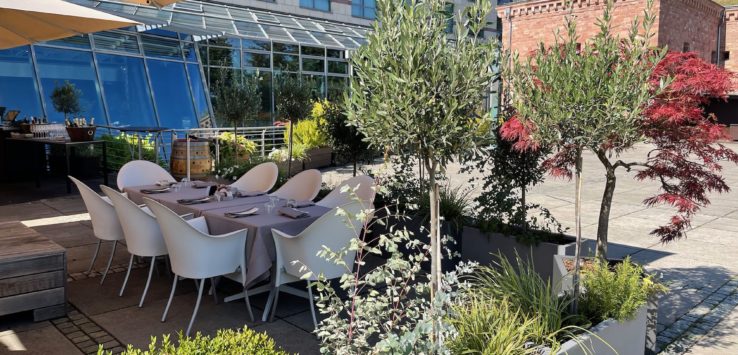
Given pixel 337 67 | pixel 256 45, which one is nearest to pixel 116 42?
pixel 256 45

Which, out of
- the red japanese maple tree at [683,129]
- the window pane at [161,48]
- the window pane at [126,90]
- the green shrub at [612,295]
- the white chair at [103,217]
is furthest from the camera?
the window pane at [161,48]

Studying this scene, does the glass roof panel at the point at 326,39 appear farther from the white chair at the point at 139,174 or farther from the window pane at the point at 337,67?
the white chair at the point at 139,174

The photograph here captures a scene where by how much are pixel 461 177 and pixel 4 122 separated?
32.7 ft

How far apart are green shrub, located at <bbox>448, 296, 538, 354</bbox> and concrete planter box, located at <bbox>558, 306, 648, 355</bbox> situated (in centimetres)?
21

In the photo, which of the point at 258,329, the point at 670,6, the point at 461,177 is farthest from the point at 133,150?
the point at 670,6

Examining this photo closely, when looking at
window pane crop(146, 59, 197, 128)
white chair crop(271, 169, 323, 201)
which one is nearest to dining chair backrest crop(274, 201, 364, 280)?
white chair crop(271, 169, 323, 201)

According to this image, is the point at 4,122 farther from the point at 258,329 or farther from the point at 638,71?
the point at 638,71

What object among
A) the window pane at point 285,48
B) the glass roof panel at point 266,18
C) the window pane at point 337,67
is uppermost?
the glass roof panel at point 266,18

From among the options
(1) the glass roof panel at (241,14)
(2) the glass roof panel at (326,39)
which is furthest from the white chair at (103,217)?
(2) the glass roof panel at (326,39)

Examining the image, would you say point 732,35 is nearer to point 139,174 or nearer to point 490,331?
point 139,174

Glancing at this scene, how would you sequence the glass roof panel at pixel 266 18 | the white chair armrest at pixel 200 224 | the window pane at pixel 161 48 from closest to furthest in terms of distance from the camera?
1. the white chair armrest at pixel 200 224
2. the window pane at pixel 161 48
3. the glass roof panel at pixel 266 18

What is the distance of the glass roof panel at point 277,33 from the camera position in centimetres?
1897

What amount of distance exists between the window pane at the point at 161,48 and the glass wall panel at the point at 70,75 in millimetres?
1870

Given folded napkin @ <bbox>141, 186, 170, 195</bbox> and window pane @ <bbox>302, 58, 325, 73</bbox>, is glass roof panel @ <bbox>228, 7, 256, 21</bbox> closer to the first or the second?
window pane @ <bbox>302, 58, 325, 73</bbox>
